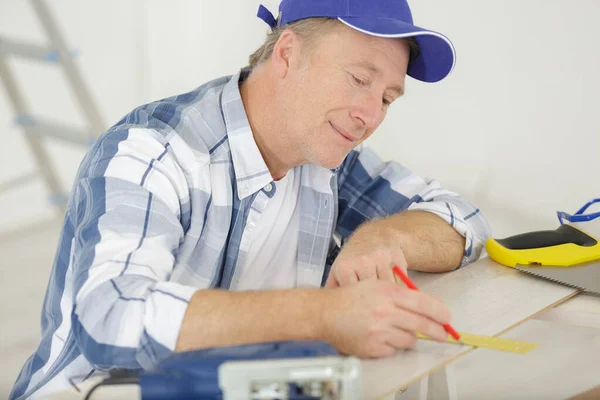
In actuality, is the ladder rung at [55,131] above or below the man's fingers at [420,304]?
below

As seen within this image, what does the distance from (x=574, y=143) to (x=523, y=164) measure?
0.17 metres

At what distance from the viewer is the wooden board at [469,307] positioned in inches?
43.6

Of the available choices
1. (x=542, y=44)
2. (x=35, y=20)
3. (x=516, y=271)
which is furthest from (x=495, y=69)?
(x=35, y=20)

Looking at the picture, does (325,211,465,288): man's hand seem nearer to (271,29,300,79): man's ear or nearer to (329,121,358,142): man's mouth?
(329,121,358,142): man's mouth

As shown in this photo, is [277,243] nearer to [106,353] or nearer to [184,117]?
[184,117]

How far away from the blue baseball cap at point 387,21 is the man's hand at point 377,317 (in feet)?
1.88

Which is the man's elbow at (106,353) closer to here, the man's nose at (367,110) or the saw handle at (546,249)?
the man's nose at (367,110)

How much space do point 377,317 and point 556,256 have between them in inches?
27.1

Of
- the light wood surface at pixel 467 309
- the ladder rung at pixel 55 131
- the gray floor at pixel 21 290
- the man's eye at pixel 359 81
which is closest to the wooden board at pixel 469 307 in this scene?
the light wood surface at pixel 467 309

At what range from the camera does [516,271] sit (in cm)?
163

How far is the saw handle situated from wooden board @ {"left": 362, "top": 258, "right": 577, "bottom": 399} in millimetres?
30

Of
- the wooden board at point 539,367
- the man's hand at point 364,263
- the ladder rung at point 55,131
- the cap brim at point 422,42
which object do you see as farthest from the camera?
the ladder rung at point 55,131

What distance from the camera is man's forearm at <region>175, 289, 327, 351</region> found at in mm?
1125

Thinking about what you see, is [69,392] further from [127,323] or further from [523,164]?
[523,164]
